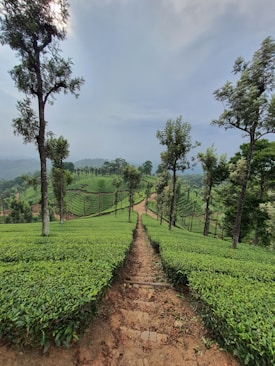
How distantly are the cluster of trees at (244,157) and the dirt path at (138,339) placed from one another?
864 centimetres

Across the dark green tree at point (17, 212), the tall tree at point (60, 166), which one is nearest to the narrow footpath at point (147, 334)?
the tall tree at point (60, 166)

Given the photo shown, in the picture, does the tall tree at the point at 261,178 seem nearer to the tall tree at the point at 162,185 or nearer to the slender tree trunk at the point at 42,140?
the tall tree at the point at 162,185

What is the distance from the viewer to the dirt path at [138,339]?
2.46m

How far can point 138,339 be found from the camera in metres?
3.09

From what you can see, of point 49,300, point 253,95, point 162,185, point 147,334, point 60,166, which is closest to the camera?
point 49,300

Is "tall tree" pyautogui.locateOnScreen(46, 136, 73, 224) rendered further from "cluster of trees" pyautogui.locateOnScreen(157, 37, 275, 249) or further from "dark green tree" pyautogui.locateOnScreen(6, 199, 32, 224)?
"dark green tree" pyautogui.locateOnScreen(6, 199, 32, 224)

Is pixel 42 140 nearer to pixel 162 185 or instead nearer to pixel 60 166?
pixel 60 166

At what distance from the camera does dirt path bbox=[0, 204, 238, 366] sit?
2.46 m

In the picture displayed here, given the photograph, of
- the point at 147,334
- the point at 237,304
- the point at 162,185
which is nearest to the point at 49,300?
the point at 147,334

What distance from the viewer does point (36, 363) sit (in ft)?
7.59

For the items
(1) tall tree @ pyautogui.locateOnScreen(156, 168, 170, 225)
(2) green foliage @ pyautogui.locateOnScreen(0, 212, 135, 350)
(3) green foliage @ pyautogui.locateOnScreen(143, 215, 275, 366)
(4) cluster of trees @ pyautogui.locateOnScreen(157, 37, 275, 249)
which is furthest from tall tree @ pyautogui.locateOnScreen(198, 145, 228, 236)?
(2) green foliage @ pyautogui.locateOnScreen(0, 212, 135, 350)

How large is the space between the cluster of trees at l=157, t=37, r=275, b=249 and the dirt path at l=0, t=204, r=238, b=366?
8.64 m

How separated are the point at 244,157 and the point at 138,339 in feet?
60.2

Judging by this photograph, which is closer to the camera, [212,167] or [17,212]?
[212,167]
